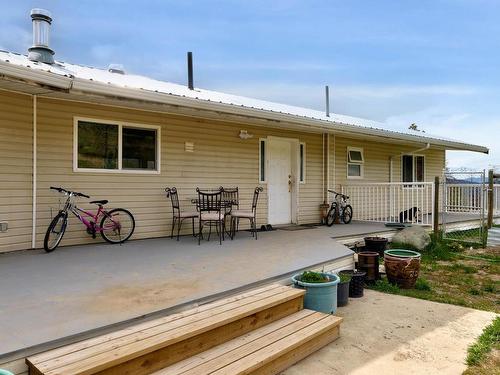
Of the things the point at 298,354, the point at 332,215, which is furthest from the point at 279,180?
the point at 298,354

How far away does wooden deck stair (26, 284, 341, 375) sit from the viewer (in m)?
2.01

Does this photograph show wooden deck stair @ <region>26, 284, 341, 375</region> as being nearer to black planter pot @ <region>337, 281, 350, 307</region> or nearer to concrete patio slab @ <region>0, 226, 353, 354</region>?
concrete patio slab @ <region>0, 226, 353, 354</region>

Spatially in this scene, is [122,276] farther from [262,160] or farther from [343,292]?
[262,160]

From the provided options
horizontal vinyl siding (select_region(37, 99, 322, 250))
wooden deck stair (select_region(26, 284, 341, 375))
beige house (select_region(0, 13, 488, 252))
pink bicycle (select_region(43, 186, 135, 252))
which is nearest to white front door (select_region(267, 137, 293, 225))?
beige house (select_region(0, 13, 488, 252))

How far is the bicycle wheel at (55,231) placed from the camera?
15.4 feet

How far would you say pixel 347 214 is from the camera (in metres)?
8.68

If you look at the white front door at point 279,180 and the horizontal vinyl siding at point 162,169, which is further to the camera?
the white front door at point 279,180

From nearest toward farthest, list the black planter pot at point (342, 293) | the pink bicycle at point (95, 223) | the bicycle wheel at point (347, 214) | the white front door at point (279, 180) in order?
1. the black planter pot at point (342, 293)
2. the pink bicycle at point (95, 223)
3. the white front door at point (279, 180)
4. the bicycle wheel at point (347, 214)

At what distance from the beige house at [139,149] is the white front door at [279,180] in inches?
0.8

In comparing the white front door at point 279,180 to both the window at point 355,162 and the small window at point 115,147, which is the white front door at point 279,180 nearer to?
the window at point 355,162

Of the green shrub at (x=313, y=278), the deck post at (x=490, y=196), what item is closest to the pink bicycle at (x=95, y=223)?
the green shrub at (x=313, y=278)

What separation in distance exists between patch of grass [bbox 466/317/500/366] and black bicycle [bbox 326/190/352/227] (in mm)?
4919

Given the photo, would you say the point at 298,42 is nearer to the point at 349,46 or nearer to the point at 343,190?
the point at 349,46

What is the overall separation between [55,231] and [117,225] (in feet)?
2.79
